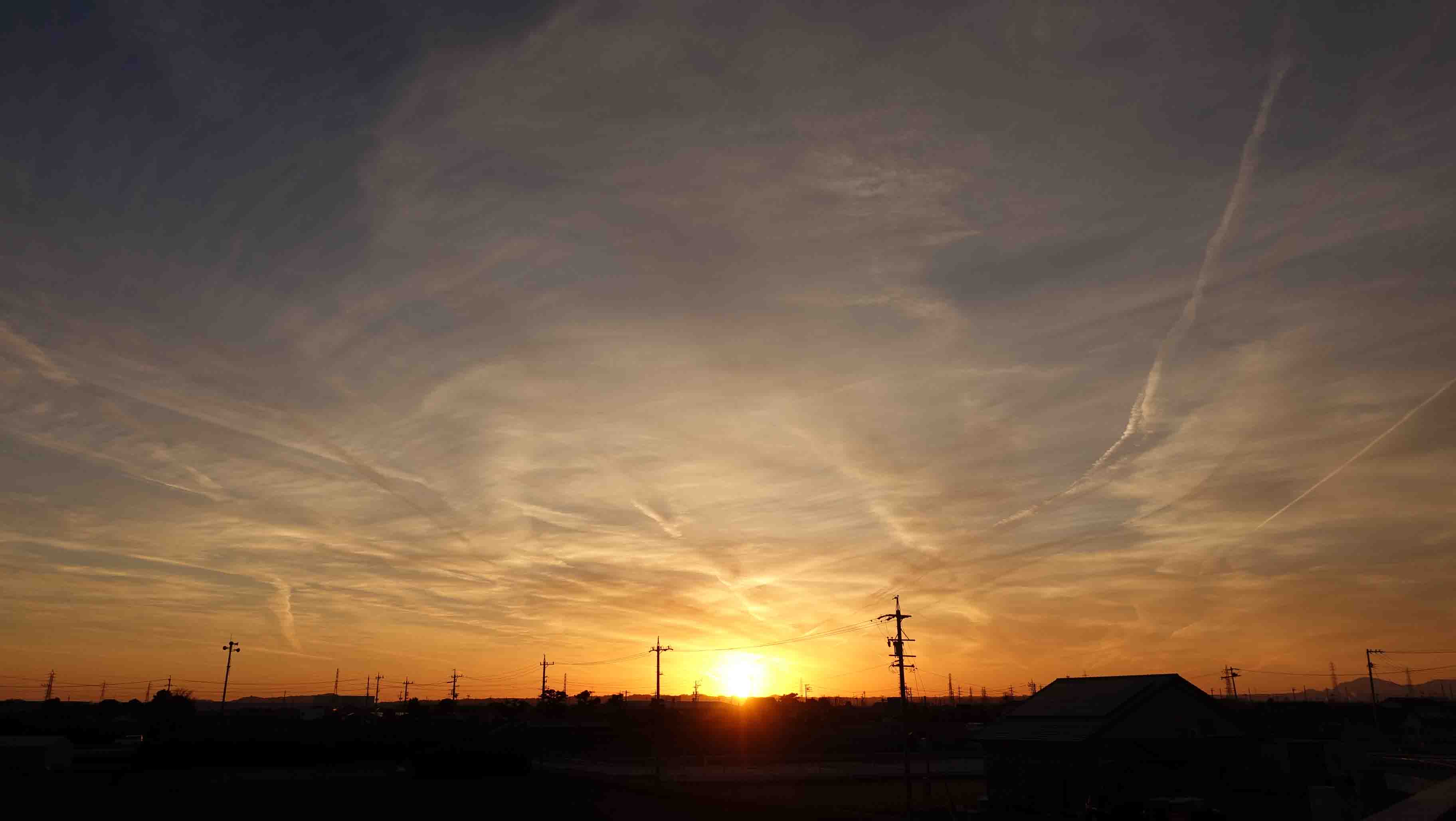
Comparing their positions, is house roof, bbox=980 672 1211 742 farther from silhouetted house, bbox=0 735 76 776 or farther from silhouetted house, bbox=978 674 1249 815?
silhouetted house, bbox=0 735 76 776

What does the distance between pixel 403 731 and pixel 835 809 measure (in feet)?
304

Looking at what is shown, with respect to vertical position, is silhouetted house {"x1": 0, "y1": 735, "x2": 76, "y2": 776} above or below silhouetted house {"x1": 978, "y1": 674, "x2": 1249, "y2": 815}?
below

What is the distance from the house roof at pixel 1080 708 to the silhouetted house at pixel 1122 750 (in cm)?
7

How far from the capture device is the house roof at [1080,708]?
4566 centimetres

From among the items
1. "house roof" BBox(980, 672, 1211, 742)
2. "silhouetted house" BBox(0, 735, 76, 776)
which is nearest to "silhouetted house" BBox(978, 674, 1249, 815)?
"house roof" BBox(980, 672, 1211, 742)

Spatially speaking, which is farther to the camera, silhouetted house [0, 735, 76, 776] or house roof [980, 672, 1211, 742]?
silhouetted house [0, 735, 76, 776]

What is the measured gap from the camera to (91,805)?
53875 mm

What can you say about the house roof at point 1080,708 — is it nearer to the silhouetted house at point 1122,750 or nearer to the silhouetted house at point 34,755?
the silhouetted house at point 1122,750

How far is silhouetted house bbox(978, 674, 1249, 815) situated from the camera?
44281 mm

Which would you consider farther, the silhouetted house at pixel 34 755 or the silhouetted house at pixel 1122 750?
the silhouetted house at pixel 34 755

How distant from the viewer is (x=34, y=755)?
80625 mm

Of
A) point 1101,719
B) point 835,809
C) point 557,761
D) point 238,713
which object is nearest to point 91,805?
point 835,809

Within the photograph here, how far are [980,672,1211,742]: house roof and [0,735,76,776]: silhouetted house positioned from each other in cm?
8601

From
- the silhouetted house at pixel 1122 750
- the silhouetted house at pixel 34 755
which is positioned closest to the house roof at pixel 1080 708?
the silhouetted house at pixel 1122 750
